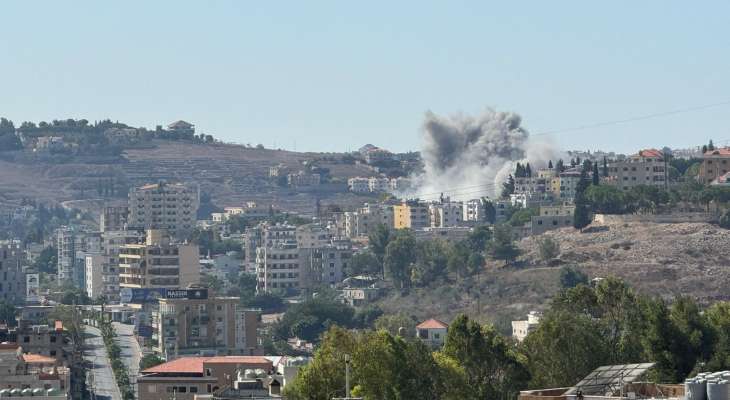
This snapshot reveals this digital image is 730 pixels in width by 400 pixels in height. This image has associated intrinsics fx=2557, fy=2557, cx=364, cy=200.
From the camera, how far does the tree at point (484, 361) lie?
260 ft

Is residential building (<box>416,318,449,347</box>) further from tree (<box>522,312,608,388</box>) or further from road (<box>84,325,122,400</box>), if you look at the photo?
tree (<box>522,312,608,388</box>)

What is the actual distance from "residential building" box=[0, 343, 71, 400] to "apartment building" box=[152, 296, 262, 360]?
137ft

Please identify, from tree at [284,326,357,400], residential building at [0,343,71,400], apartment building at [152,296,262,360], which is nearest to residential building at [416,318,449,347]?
apartment building at [152,296,262,360]

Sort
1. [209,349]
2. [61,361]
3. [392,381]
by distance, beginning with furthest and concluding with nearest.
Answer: [209,349], [61,361], [392,381]

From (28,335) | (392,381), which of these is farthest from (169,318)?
(392,381)

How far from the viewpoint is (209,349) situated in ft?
551

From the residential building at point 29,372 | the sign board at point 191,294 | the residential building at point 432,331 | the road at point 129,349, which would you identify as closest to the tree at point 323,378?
the residential building at point 29,372

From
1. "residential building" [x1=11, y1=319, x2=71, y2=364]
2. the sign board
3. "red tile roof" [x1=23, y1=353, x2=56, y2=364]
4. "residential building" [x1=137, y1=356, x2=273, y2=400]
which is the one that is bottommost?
"residential building" [x1=137, y1=356, x2=273, y2=400]

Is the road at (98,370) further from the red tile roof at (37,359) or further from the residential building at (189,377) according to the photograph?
the residential building at (189,377)

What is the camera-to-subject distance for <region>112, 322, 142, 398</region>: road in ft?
490

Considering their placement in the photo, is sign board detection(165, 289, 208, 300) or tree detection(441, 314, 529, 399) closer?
tree detection(441, 314, 529, 399)

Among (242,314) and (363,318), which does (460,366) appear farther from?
(363,318)

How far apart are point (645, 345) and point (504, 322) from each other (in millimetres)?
105094

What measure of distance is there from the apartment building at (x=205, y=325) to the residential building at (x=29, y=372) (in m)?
41.7
